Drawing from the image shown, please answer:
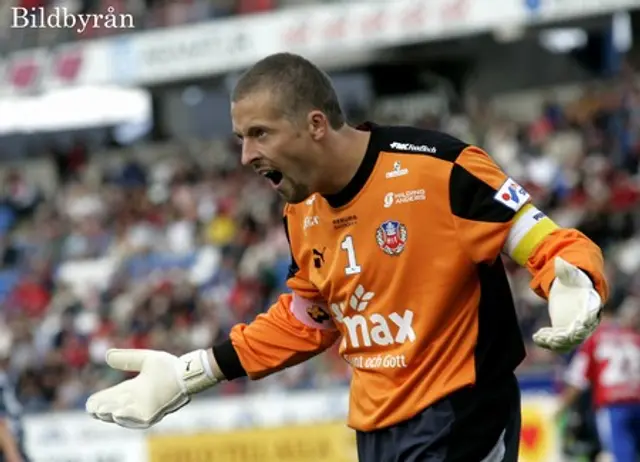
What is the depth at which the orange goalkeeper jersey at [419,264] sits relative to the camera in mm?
4453

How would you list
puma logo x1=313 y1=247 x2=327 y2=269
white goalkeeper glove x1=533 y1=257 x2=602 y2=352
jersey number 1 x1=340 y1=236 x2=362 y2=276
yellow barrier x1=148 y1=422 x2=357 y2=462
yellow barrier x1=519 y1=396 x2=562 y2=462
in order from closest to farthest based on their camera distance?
white goalkeeper glove x1=533 y1=257 x2=602 y2=352 < jersey number 1 x1=340 y1=236 x2=362 y2=276 < puma logo x1=313 y1=247 x2=327 y2=269 < yellow barrier x1=519 y1=396 x2=562 y2=462 < yellow barrier x1=148 y1=422 x2=357 y2=462

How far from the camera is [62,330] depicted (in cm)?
1962

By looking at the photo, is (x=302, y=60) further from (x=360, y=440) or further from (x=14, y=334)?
(x=14, y=334)

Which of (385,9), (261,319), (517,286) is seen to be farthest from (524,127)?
(261,319)

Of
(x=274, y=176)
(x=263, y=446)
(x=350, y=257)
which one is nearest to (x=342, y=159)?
(x=274, y=176)

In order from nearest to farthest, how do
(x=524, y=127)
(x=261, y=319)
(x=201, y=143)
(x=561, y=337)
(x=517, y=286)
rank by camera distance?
(x=561, y=337)
(x=261, y=319)
(x=517, y=286)
(x=524, y=127)
(x=201, y=143)

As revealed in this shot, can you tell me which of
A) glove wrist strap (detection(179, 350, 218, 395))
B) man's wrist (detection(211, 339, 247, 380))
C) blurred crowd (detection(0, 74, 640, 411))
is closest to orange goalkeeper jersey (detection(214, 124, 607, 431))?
man's wrist (detection(211, 339, 247, 380))

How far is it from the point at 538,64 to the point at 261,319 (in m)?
17.2

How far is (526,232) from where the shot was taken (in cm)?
439

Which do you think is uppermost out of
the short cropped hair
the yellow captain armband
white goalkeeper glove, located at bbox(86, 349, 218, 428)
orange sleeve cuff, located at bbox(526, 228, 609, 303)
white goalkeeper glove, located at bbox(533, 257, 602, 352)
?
the short cropped hair

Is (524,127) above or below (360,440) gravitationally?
above

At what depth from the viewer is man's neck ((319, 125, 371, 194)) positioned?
15.3ft

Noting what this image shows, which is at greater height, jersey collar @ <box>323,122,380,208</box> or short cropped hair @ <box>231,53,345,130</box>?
short cropped hair @ <box>231,53,345,130</box>

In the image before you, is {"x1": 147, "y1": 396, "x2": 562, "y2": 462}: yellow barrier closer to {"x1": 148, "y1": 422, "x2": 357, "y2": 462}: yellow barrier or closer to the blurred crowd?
{"x1": 148, "y1": 422, "x2": 357, "y2": 462}: yellow barrier
